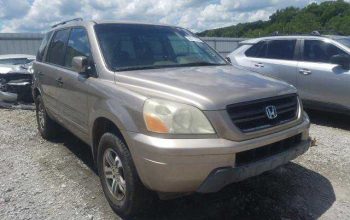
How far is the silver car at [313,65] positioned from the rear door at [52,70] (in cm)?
431

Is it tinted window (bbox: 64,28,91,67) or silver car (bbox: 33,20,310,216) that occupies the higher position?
tinted window (bbox: 64,28,91,67)

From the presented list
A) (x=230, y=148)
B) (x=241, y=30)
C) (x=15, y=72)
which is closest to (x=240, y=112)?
(x=230, y=148)

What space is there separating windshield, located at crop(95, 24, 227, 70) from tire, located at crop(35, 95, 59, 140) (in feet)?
7.74

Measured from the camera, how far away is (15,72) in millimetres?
9688

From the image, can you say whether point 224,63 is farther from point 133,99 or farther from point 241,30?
point 241,30

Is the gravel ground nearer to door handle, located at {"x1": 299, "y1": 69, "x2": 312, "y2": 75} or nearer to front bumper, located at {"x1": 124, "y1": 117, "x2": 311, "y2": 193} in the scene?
front bumper, located at {"x1": 124, "y1": 117, "x2": 311, "y2": 193}

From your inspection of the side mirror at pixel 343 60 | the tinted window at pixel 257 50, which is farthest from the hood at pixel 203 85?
the tinted window at pixel 257 50

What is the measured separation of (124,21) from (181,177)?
92.0 inches

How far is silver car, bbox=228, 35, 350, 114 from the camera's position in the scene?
6613 mm

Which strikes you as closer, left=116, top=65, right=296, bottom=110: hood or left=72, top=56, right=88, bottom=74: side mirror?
left=116, top=65, right=296, bottom=110: hood

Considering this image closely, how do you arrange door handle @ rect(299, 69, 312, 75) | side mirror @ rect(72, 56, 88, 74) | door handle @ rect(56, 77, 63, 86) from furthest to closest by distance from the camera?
1. door handle @ rect(299, 69, 312, 75)
2. door handle @ rect(56, 77, 63, 86)
3. side mirror @ rect(72, 56, 88, 74)

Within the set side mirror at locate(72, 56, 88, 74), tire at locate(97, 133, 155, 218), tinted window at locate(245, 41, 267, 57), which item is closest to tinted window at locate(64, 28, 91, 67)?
side mirror at locate(72, 56, 88, 74)

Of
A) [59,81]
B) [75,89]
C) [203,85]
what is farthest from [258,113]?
[59,81]

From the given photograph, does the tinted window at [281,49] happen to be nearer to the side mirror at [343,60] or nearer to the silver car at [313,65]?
the silver car at [313,65]
